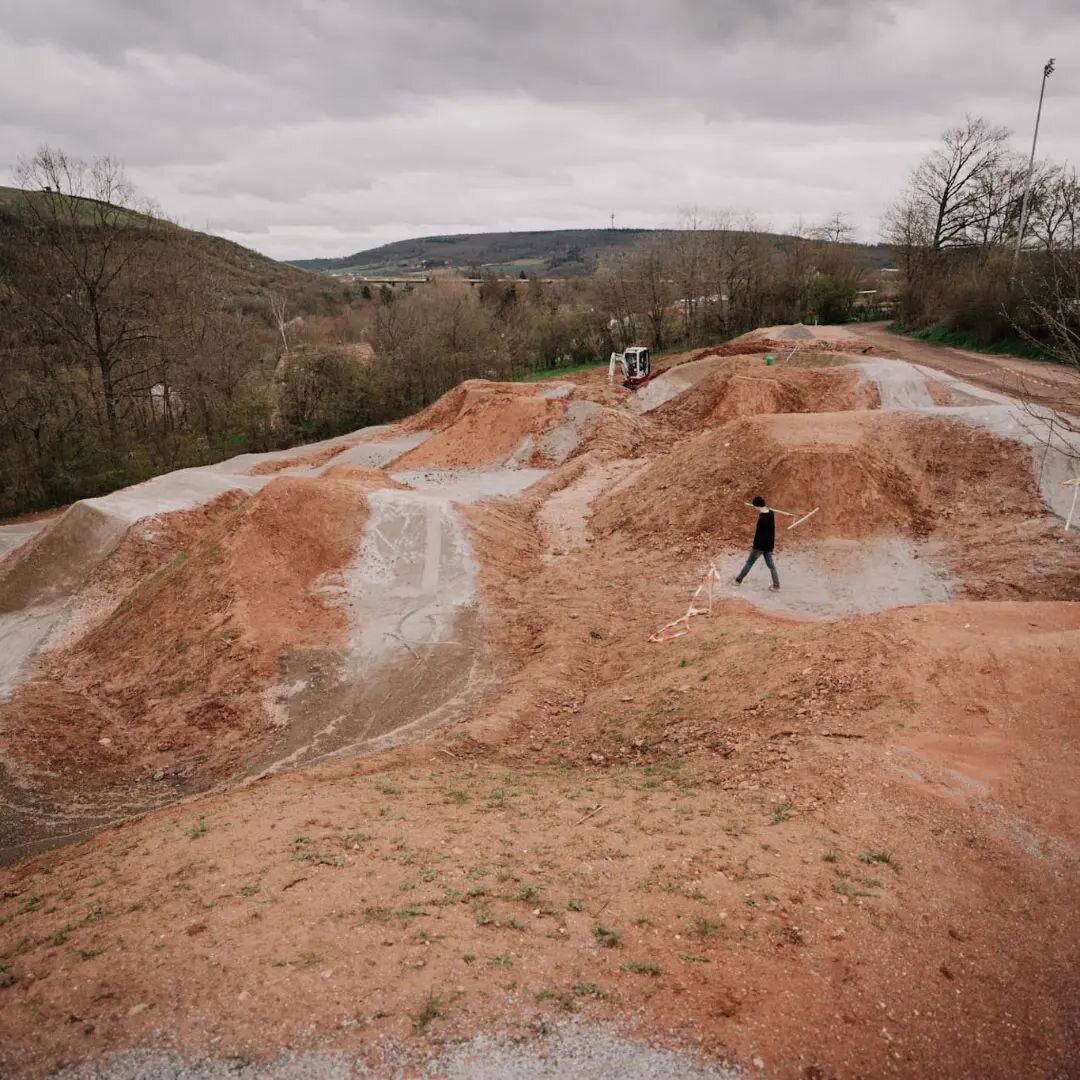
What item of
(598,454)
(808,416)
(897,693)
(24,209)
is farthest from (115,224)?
(897,693)

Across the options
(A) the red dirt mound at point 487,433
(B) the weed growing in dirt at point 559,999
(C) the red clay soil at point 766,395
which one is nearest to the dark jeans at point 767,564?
(B) the weed growing in dirt at point 559,999

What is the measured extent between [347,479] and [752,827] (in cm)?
1408

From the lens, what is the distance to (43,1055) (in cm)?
411

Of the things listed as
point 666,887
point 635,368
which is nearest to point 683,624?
point 666,887

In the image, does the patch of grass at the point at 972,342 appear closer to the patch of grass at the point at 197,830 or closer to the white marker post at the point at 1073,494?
the white marker post at the point at 1073,494

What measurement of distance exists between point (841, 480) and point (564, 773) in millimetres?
10674

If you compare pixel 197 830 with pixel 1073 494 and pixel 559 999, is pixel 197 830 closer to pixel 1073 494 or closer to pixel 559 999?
pixel 559 999

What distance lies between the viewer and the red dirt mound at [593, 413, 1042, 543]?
15.4 m

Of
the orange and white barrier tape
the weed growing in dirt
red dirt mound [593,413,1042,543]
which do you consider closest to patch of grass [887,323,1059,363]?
red dirt mound [593,413,1042,543]

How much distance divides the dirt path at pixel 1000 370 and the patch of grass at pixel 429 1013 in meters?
21.2

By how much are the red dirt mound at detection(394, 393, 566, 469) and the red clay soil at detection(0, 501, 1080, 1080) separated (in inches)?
617

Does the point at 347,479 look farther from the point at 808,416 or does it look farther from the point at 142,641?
the point at 808,416

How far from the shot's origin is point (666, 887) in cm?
540

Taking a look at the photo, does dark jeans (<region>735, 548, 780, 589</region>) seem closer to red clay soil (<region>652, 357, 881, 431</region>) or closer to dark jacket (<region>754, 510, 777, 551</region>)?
dark jacket (<region>754, 510, 777, 551</region>)
